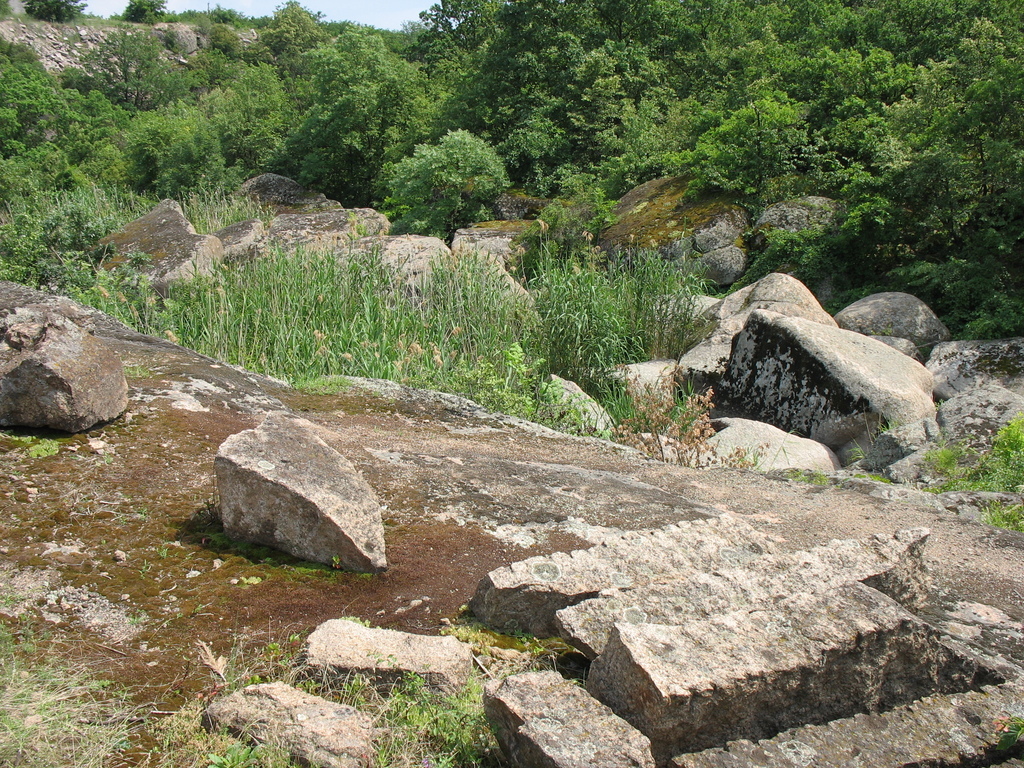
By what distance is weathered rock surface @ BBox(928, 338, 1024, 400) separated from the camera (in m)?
8.00

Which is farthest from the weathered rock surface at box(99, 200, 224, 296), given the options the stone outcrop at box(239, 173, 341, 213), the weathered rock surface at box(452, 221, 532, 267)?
the stone outcrop at box(239, 173, 341, 213)

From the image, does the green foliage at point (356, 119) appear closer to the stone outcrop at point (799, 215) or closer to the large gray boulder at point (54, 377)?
the stone outcrop at point (799, 215)

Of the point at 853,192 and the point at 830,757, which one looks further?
the point at 853,192

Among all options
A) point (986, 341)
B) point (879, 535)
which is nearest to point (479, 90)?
point (986, 341)

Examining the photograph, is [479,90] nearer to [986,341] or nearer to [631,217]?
[631,217]

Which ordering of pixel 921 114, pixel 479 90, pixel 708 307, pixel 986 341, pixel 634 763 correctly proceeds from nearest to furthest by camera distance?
pixel 634 763 → pixel 986 341 → pixel 708 307 → pixel 921 114 → pixel 479 90

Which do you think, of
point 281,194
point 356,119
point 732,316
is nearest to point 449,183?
point 356,119

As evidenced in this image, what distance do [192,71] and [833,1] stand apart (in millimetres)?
39409

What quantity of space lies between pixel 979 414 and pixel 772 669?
5621 mm

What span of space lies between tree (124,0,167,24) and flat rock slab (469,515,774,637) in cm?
6563

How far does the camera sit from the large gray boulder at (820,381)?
6980 mm

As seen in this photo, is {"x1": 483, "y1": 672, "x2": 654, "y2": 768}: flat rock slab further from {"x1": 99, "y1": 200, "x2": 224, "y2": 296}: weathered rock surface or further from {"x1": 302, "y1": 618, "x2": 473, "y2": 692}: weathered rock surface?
{"x1": 99, "y1": 200, "x2": 224, "y2": 296}: weathered rock surface

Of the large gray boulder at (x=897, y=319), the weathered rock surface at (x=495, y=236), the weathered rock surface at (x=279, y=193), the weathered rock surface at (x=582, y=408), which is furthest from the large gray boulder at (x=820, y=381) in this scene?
the weathered rock surface at (x=279, y=193)

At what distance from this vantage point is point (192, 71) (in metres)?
45.1
